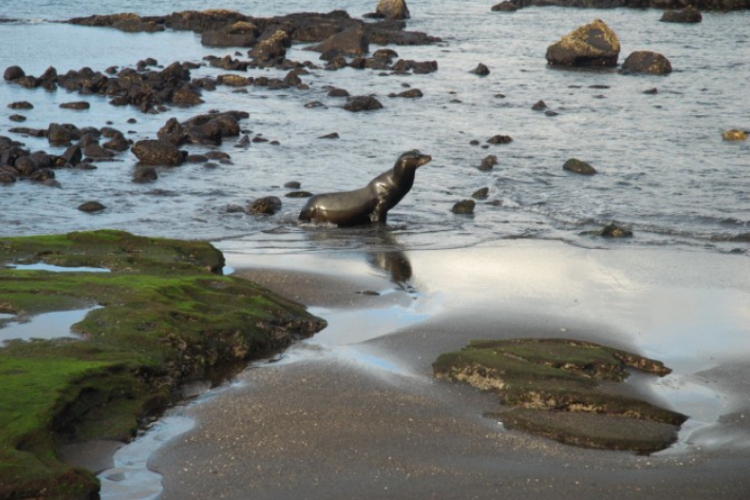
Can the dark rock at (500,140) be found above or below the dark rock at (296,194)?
above

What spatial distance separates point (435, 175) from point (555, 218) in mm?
3741

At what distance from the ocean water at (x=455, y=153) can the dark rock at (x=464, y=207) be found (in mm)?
159

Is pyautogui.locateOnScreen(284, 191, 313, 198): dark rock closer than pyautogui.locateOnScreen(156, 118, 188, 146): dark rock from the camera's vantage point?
Yes

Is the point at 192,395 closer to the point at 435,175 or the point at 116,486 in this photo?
the point at 116,486

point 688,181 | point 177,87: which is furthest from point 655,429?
point 177,87

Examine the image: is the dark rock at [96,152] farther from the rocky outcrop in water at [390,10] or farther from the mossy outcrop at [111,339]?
the rocky outcrop in water at [390,10]

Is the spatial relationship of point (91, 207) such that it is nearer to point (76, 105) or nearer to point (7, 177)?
point (7, 177)

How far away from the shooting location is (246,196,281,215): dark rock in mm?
15289

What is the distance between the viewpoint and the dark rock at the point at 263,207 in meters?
15.3

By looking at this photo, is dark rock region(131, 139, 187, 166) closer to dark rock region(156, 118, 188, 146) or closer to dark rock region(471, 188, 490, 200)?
dark rock region(156, 118, 188, 146)

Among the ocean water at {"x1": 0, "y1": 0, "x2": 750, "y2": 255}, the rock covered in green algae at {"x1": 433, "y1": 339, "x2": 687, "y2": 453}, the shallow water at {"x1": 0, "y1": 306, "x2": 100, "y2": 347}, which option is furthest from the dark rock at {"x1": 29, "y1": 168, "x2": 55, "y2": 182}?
the rock covered in green algae at {"x1": 433, "y1": 339, "x2": 687, "y2": 453}

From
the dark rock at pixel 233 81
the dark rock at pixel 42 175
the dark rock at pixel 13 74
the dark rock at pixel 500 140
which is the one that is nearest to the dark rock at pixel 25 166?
the dark rock at pixel 42 175

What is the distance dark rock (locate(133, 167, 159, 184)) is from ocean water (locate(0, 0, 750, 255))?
0.29 m

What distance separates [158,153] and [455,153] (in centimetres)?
561
